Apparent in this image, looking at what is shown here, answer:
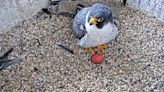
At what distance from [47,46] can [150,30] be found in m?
0.90

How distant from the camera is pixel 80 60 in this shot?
2.64 m

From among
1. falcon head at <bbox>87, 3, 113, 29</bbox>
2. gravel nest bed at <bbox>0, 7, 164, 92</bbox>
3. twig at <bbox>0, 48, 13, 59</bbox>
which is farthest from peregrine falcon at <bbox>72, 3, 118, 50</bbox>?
twig at <bbox>0, 48, 13, 59</bbox>

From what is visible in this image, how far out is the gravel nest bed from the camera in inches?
95.4

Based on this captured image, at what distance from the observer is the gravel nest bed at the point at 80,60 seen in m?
2.42

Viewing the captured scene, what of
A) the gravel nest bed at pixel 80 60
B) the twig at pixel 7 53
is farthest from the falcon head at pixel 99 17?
the twig at pixel 7 53

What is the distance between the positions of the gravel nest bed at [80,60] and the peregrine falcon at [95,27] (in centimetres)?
16

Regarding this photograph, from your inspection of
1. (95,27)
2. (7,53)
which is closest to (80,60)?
(95,27)

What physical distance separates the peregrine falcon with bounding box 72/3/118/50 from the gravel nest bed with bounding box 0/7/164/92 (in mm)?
158

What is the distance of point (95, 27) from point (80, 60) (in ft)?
1.08

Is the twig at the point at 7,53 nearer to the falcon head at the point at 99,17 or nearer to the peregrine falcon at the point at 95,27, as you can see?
the peregrine falcon at the point at 95,27

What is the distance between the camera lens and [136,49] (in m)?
2.72

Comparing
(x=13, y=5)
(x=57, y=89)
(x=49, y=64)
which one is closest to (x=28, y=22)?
(x=13, y=5)

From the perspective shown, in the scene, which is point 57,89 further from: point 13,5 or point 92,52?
point 13,5

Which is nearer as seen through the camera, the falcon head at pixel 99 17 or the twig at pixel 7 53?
the falcon head at pixel 99 17
